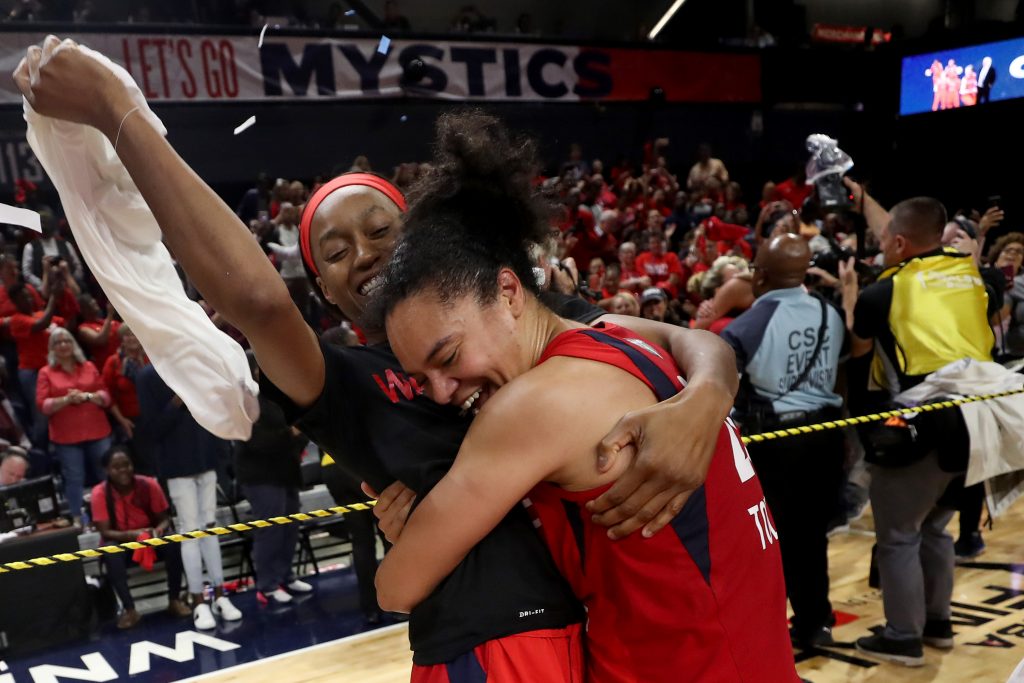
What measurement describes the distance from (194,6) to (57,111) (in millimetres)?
11741

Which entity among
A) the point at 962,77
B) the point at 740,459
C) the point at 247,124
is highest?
the point at 962,77

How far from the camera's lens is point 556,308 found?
6.40 feet

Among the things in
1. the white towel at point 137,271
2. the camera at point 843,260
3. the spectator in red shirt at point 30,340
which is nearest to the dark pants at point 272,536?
the spectator in red shirt at point 30,340

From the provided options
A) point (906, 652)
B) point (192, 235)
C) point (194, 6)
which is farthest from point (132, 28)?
point (192, 235)

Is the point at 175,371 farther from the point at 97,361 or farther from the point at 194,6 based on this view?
the point at 194,6

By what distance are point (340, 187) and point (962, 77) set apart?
47.1ft

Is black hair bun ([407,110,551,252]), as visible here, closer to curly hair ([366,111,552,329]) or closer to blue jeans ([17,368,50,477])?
curly hair ([366,111,552,329])

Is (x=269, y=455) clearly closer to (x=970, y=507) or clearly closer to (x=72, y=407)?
(x=72, y=407)

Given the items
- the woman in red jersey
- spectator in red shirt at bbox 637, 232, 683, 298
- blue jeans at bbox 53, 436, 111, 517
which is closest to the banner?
spectator in red shirt at bbox 637, 232, 683, 298

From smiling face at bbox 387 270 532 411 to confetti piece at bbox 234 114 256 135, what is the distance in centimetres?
1022

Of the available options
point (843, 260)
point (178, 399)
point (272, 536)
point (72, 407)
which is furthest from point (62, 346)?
point (843, 260)

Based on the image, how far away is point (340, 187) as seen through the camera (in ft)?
6.48

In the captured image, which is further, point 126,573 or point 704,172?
point 704,172

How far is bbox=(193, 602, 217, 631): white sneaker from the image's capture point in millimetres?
5684
